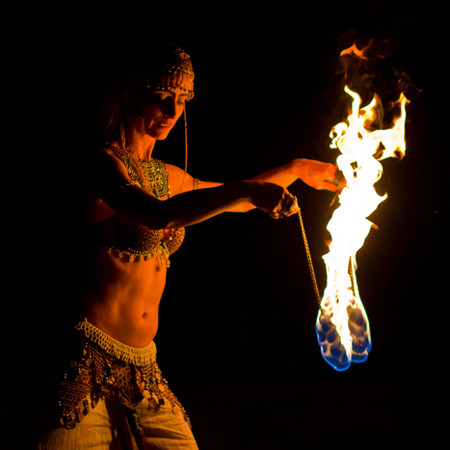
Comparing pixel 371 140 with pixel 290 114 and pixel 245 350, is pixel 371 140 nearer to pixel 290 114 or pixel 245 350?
pixel 290 114

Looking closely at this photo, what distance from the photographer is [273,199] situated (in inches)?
68.1

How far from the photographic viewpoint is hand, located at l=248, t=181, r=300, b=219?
1731 mm

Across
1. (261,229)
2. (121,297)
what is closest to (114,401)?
(121,297)

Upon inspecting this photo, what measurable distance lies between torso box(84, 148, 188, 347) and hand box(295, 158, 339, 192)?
2.21 ft

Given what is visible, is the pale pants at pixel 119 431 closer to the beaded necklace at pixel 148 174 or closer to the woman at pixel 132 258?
the woman at pixel 132 258

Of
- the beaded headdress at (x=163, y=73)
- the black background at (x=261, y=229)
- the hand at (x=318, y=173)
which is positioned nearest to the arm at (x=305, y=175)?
the hand at (x=318, y=173)

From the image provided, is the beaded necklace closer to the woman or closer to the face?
the woman

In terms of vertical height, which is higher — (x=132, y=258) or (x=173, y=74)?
(x=173, y=74)

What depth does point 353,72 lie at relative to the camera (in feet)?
9.93

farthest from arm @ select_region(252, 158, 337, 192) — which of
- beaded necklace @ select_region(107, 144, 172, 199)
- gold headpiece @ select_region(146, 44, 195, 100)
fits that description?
gold headpiece @ select_region(146, 44, 195, 100)

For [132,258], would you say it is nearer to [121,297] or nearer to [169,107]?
[121,297]

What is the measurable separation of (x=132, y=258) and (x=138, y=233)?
84mm

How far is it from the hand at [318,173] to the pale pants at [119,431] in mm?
985

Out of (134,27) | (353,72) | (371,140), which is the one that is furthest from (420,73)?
(134,27)
